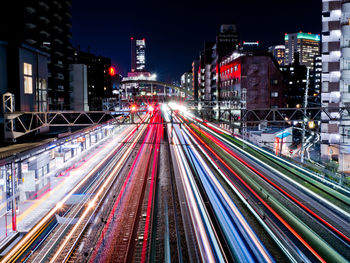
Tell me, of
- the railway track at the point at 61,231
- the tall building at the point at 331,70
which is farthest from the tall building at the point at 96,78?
the railway track at the point at 61,231

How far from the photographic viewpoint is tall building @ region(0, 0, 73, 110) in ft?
126

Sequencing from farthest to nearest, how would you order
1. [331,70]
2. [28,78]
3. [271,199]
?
[331,70], [28,78], [271,199]

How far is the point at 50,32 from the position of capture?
172 feet

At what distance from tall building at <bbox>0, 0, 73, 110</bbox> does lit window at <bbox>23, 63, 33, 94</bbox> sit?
735 millimetres

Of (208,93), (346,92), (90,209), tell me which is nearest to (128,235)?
(90,209)

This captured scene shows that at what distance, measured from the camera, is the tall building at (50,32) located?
38.3 m

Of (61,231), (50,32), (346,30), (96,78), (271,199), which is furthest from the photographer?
(96,78)

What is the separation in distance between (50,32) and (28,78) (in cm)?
3017

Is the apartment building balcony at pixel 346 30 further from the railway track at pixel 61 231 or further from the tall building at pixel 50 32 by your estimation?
the tall building at pixel 50 32

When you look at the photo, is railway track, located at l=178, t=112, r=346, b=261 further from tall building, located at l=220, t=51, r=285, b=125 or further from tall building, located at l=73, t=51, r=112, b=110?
tall building, located at l=73, t=51, r=112, b=110

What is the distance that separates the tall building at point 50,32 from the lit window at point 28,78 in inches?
28.9

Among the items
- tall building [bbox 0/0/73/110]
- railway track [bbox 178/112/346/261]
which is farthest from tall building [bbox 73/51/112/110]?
railway track [bbox 178/112/346/261]

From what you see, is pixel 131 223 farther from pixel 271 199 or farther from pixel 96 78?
pixel 96 78

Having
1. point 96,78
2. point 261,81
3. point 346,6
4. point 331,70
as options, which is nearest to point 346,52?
point 331,70
